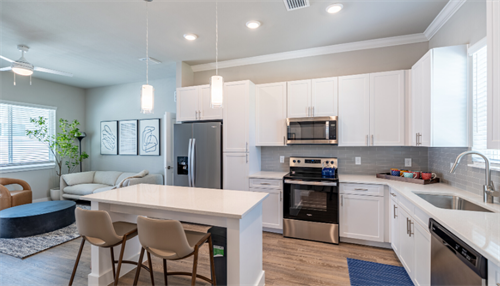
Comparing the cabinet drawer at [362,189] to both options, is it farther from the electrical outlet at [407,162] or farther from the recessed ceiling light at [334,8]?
the recessed ceiling light at [334,8]

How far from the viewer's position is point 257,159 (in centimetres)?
405

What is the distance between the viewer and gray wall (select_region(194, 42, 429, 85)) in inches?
134

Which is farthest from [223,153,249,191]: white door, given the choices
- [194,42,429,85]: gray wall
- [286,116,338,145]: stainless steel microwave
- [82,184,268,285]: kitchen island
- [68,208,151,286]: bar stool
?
[68,208,151,286]: bar stool

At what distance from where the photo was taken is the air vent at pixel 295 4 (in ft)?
8.14

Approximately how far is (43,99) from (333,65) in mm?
6248

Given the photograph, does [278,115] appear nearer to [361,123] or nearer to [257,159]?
[257,159]

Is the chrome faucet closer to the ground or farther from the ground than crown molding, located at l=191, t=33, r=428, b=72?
closer to the ground

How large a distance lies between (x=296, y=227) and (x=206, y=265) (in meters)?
1.32

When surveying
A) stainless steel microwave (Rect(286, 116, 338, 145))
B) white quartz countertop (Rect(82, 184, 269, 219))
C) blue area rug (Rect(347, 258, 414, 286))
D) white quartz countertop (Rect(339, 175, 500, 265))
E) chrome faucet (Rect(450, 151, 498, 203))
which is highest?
stainless steel microwave (Rect(286, 116, 338, 145))

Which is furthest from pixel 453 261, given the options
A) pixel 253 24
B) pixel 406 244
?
pixel 253 24

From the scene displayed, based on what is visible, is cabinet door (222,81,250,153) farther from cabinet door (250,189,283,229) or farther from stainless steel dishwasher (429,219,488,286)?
stainless steel dishwasher (429,219,488,286)

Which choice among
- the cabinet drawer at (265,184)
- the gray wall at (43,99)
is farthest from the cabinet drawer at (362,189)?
the gray wall at (43,99)

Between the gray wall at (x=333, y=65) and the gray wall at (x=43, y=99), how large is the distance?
13.1ft

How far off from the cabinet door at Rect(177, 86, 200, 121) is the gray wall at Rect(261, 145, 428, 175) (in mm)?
1464
